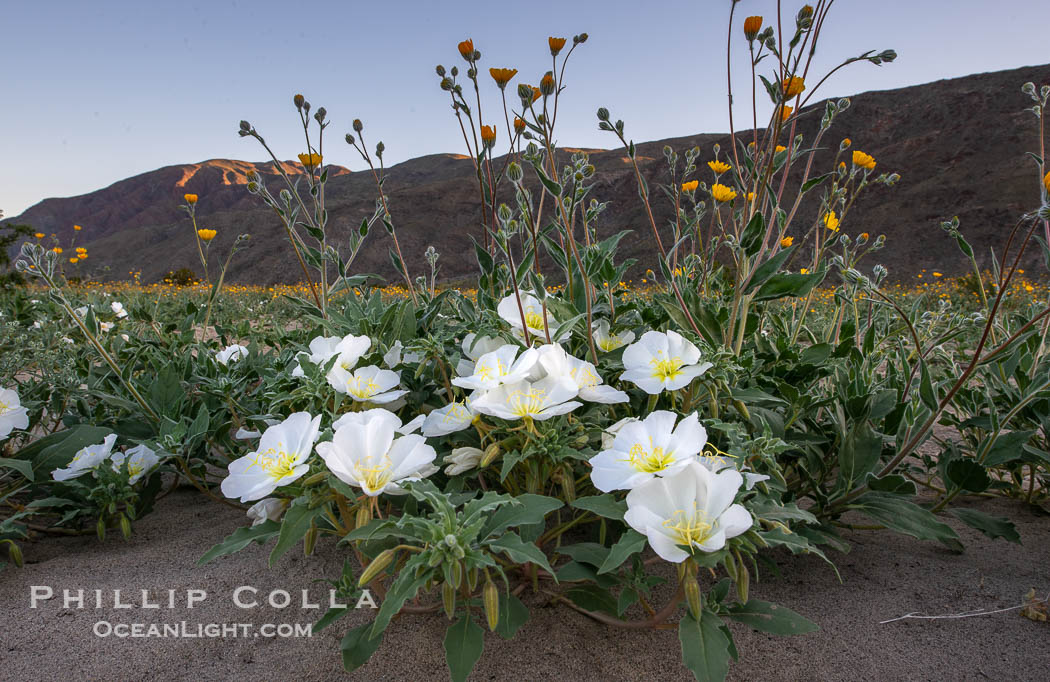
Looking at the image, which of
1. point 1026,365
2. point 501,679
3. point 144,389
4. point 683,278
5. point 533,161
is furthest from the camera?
point 144,389

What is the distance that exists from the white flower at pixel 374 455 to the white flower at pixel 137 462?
3.23ft

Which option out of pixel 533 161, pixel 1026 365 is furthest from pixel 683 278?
pixel 1026 365

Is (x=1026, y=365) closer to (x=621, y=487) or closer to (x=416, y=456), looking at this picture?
(x=621, y=487)

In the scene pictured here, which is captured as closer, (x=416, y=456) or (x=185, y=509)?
(x=416, y=456)

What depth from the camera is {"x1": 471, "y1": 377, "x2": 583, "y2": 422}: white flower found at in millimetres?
1048

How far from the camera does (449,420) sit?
1182mm

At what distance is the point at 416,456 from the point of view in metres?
1.01

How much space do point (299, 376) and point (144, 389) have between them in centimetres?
96

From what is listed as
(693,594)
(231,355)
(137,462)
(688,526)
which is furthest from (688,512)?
(231,355)

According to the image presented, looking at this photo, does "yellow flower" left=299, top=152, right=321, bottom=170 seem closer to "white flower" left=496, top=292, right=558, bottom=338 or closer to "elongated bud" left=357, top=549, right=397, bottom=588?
"white flower" left=496, top=292, right=558, bottom=338

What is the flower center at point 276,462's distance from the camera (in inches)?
38.1

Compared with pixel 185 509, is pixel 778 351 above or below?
above

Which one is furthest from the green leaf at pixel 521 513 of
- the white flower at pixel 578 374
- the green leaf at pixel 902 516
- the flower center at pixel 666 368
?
the green leaf at pixel 902 516

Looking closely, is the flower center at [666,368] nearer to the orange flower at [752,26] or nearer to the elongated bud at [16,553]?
the orange flower at [752,26]
